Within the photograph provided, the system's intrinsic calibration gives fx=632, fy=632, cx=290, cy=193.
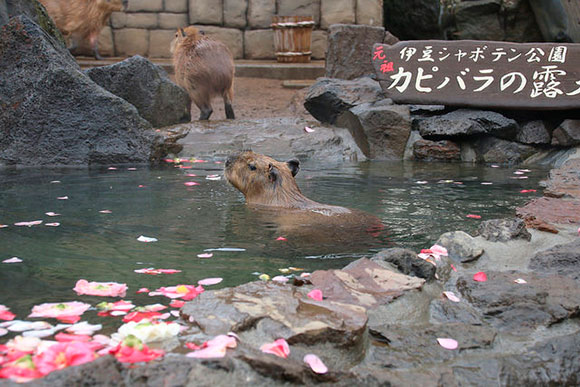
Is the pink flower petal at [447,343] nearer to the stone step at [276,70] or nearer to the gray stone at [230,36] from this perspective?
the stone step at [276,70]

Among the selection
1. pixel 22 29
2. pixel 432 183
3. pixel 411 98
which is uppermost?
pixel 22 29

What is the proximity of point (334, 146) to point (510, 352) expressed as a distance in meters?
6.51

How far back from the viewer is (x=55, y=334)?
A: 2381 millimetres

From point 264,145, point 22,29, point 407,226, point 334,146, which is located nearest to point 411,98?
point 334,146

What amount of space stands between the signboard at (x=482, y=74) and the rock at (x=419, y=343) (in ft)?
20.8

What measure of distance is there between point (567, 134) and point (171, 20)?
8.80 m

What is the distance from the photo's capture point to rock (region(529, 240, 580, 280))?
128 inches

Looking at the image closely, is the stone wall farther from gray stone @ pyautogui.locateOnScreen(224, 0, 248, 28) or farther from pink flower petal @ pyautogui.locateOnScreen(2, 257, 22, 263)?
pink flower petal @ pyautogui.locateOnScreen(2, 257, 22, 263)

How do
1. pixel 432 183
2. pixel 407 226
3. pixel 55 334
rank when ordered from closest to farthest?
pixel 55 334, pixel 407 226, pixel 432 183

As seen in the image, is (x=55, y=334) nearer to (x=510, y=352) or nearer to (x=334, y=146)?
(x=510, y=352)

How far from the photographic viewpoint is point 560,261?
332 cm

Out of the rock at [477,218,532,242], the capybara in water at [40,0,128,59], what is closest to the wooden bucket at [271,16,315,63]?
the capybara in water at [40,0,128,59]

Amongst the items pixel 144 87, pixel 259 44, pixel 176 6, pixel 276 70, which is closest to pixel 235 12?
pixel 259 44

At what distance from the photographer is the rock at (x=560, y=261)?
10.6 ft
